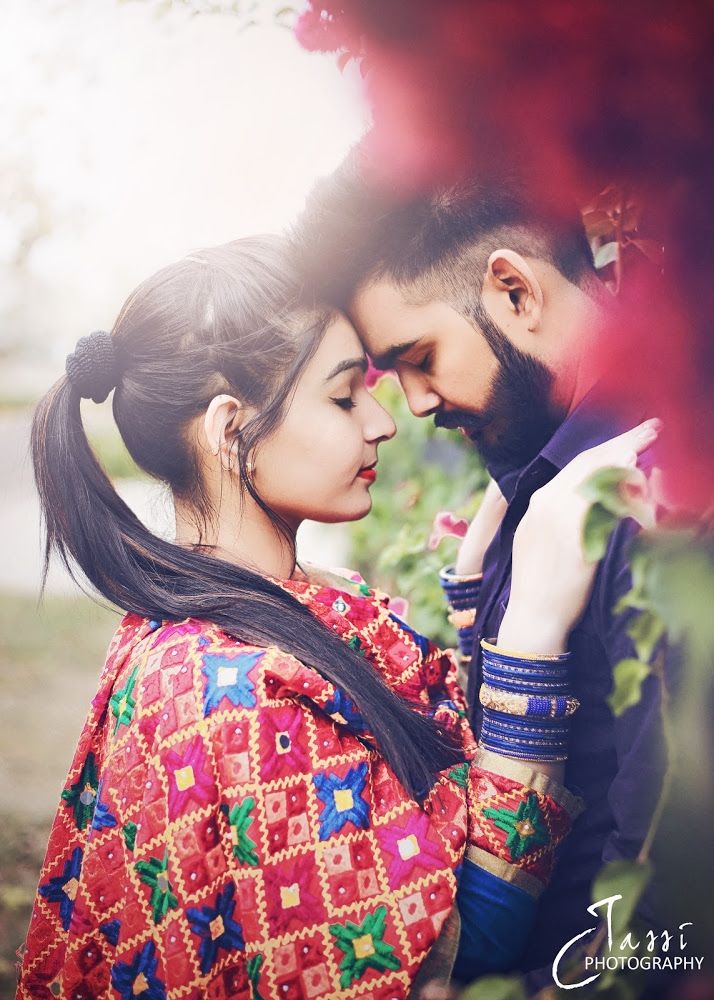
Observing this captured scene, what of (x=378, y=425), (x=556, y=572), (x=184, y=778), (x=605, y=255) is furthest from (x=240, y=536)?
(x=605, y=255)

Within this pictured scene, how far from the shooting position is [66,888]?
1.30m

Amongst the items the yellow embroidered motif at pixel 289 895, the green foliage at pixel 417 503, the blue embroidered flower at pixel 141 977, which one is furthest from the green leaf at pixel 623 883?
the green foliage at pixel 417 503

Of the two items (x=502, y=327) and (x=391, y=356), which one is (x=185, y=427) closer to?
(x=391, y=356)

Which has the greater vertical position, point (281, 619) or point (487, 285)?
point (487, 285)

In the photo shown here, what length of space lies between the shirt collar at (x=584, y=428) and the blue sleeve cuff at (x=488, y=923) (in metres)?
0.52

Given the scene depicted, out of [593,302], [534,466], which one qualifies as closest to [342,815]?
[534,466]

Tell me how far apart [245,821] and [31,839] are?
2.03ft

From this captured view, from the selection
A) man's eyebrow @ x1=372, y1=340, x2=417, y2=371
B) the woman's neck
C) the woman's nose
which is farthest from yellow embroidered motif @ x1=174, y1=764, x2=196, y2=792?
man's eyebrow @ x1=372, y1=340, x2=417, y2=371

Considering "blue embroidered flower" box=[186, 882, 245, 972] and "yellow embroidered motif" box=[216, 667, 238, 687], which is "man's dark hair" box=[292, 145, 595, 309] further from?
"blue embroidered flower" box=[186, 882, 245, 972]

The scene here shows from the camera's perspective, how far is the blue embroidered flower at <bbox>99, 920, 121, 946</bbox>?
1.16 metres

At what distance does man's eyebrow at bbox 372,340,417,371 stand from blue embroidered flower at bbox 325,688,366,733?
489mm

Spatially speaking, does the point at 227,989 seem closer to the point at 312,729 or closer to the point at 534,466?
the point at 312,729

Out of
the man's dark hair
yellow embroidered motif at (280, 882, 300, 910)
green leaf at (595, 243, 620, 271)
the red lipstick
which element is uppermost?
the man's dark hair

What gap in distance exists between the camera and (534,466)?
1223mm
